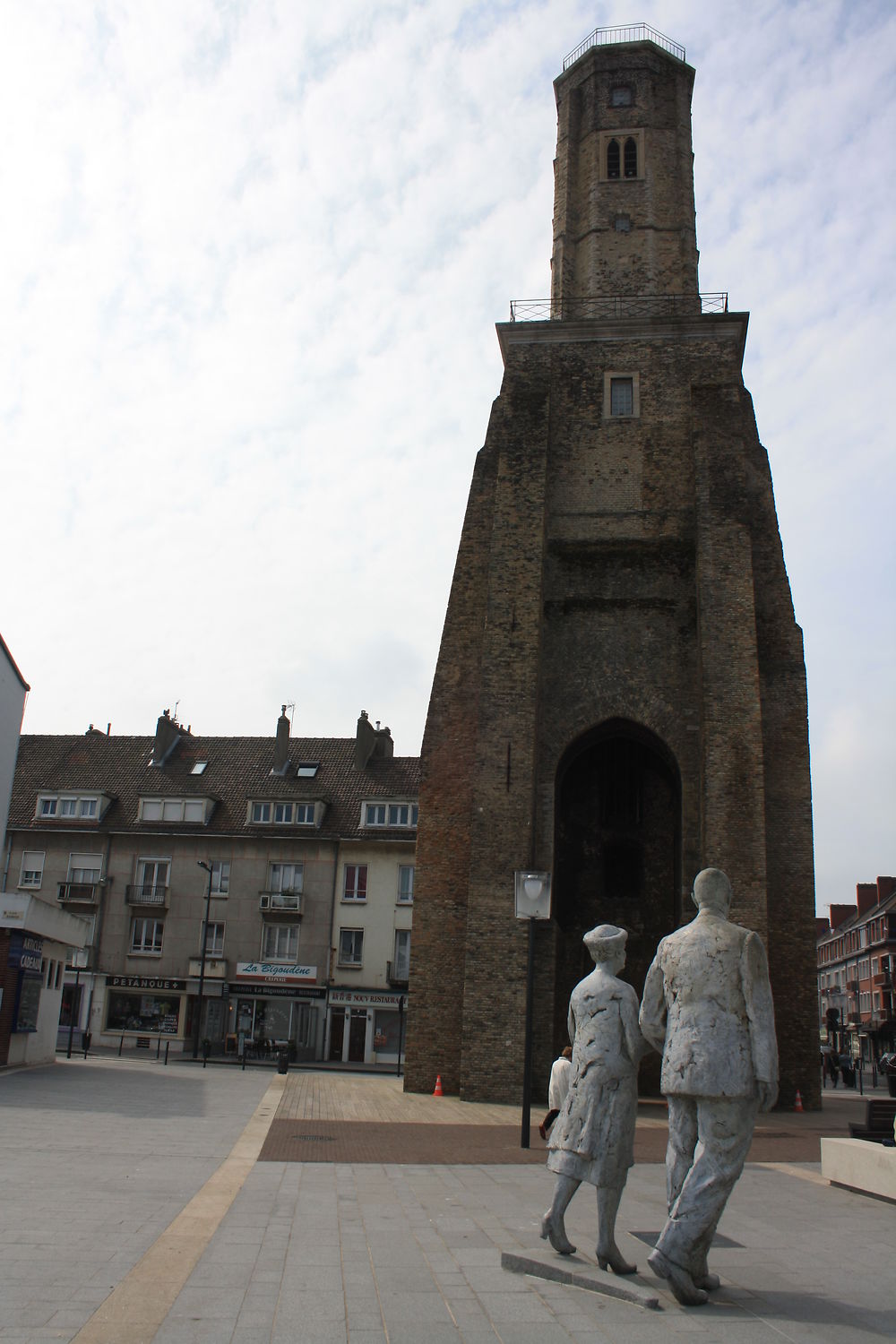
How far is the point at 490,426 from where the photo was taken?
24.6m

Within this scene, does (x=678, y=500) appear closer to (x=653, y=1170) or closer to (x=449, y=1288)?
(x=653, y=1170)

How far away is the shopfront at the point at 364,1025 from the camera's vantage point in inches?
1462

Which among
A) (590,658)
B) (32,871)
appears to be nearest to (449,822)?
(590,658)

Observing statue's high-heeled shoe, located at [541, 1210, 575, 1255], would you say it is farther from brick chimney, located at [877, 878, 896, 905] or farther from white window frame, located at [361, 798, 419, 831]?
brick chimney, located at [877, 878, 896, 905]

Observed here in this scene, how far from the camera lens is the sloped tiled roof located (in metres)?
40.6

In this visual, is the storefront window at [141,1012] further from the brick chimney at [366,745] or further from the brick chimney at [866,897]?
the brick chimney at [866,897]

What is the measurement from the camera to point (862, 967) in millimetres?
72750

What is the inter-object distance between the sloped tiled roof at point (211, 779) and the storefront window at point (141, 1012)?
19.8 feet

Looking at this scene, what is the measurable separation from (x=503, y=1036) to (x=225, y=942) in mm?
21815

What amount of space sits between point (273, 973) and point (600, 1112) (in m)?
33.5

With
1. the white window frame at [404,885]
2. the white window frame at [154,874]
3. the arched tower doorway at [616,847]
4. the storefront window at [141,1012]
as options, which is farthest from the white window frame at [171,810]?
the arched tower doorway at [616,847]

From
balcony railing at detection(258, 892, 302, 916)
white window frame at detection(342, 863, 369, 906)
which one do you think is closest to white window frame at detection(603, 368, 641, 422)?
white window frame at detection(342, 863, 369, 906)

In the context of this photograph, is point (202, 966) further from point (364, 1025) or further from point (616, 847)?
point (616, 847)

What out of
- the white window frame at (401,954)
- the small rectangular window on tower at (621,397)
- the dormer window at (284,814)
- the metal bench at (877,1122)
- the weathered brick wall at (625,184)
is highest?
the weathered brick wall at (625,184)
